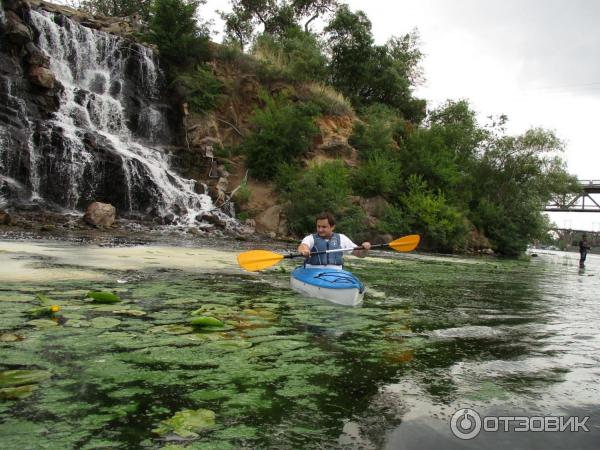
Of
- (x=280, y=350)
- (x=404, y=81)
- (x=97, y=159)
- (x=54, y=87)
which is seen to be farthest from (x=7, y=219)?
(x=404, y=81)

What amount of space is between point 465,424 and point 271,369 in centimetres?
119

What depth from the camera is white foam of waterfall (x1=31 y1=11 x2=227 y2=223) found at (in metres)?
16.6

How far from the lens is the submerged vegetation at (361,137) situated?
20.5m

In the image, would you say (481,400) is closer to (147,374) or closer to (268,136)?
(147,374)

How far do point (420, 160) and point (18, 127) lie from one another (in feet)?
56.9

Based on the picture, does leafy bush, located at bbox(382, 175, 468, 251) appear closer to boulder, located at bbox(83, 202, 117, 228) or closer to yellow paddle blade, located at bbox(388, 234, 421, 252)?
boulder, located at bbox(83, 202, 117, 228)

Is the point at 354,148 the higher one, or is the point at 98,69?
the point at 98,69

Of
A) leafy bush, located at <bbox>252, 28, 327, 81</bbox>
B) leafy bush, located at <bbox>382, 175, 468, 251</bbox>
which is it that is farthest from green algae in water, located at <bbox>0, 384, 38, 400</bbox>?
leafy bush, located at <bbox>252, 28, 327, 81</bbox>

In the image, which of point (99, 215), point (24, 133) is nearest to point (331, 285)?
point (99, 215)

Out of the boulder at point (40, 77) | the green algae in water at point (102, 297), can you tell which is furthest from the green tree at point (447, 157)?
the green algae in water at point (102, 297)

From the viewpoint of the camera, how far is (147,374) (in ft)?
8.70

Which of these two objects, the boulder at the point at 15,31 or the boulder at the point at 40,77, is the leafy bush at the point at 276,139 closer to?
the boulder at the point at 40,77

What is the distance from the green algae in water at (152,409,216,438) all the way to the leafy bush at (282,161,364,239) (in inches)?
614

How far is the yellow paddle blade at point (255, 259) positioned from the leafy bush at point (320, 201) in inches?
446
